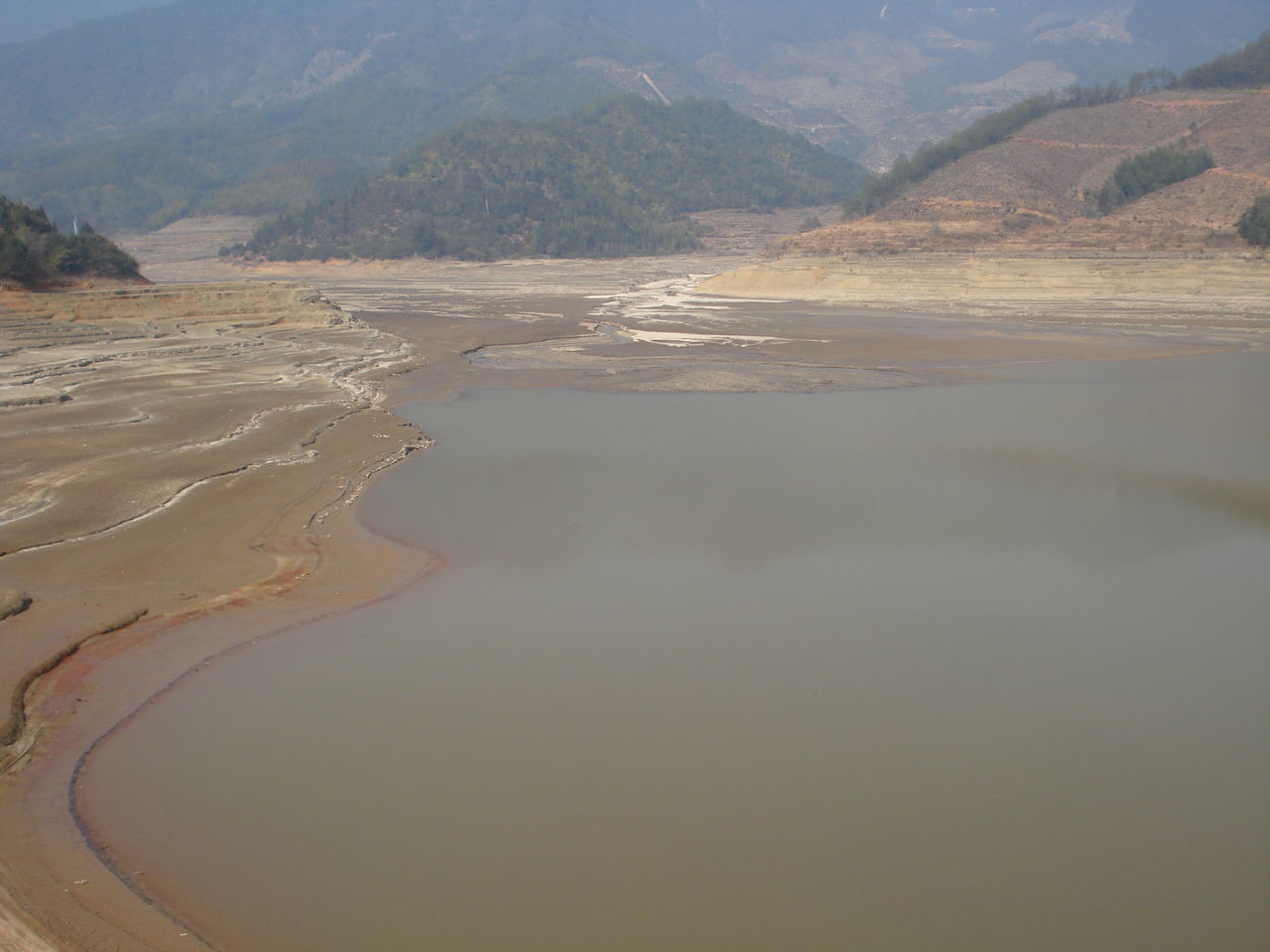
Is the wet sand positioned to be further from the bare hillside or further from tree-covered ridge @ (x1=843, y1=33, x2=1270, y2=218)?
tree-covered ridge @ (x1=843, y1=33, x2=1270, y2=218)

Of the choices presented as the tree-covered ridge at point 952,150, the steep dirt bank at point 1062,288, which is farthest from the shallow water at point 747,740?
the tree-covered ridge at point 952,150

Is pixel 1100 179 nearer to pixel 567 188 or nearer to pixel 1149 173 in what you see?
pixel 1149 173

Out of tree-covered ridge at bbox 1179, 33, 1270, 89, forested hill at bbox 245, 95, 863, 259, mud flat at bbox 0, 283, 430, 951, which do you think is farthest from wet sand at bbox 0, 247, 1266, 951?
forested hill at bbox 245, 95, 863, 259

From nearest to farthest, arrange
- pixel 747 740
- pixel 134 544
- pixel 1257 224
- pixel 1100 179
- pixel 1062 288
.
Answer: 1. pixel 747 740
2. pixel 134 544
3. pixel 1257 224
4. pixel 1062 288
5. pixel 1100 179

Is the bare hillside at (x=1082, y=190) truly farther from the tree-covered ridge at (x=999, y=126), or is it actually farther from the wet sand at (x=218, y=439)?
the wet sand at (x=218, y=439)

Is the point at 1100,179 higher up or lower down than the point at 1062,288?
higher up

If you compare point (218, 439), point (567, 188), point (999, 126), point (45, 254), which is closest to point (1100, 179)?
point (999, 126)
